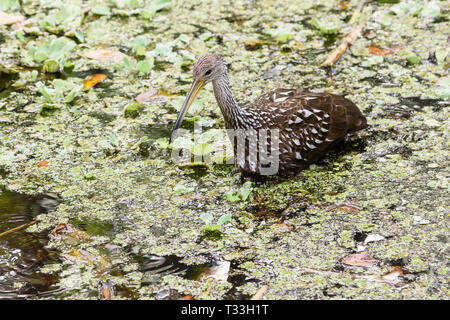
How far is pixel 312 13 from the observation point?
8.65 meters

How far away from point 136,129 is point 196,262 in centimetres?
224

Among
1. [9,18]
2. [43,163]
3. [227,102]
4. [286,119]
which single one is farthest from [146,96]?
[9,18]

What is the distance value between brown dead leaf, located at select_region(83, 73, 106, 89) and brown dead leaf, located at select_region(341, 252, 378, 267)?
3.91m

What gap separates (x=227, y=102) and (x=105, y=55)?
2.82 meters

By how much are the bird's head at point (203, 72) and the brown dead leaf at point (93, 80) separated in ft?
7.04

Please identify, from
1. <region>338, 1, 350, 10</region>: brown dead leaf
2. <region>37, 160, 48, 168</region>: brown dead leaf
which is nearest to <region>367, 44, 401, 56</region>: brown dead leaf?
<region>338, 1, 350, 10</region>: brown dead leaf

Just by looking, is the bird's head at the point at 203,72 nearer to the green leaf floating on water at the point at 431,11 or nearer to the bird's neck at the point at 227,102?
the bird's neck at the point at 227,102

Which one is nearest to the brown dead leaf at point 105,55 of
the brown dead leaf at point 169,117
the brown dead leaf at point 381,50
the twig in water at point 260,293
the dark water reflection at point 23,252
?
the brown dead leaf at point 169,117

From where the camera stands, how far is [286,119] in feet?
18.7

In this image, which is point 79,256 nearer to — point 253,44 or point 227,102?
point 227,102

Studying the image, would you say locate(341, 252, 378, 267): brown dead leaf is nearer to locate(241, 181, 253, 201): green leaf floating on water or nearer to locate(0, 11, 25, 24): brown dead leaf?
locate(241, 181, 253, 201): green leaf floating on water

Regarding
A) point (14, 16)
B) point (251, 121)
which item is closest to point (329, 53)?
point (251, 121)

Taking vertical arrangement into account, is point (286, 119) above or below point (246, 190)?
above

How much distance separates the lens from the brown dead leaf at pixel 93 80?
7315 mm
